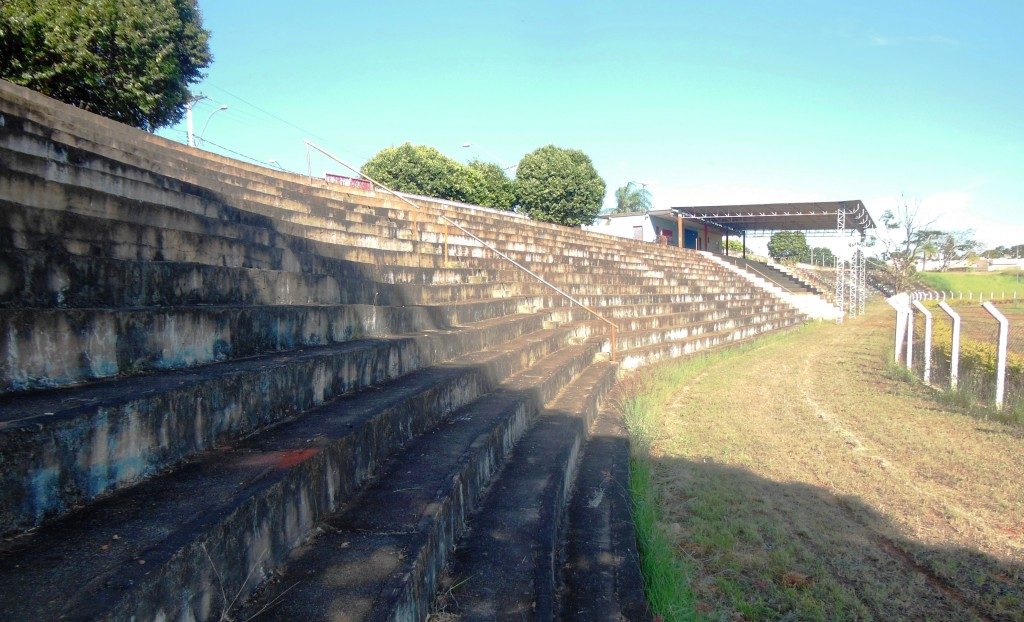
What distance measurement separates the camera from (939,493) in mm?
4082

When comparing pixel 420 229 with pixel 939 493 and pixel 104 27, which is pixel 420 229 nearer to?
pixel 104 27

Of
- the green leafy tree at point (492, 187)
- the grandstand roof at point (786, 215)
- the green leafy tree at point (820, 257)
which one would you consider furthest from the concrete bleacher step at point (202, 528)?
the green leafy tree at point (820, 257)

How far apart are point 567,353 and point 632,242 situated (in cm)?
1347

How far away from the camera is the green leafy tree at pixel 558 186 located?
27031mm

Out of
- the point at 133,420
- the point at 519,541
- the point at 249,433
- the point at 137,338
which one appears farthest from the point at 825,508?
the point at 137,338

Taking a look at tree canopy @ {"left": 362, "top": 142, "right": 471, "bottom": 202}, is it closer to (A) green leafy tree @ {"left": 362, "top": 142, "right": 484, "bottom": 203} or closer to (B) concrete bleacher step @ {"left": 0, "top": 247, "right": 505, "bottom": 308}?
(A) green leafy tree @ {"left": 362, "top": 142, "right": 484, "bottom": 203}

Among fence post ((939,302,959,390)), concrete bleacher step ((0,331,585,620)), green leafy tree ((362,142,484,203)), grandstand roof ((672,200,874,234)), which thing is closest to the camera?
concrete bleacher step ((0,331,585,620))

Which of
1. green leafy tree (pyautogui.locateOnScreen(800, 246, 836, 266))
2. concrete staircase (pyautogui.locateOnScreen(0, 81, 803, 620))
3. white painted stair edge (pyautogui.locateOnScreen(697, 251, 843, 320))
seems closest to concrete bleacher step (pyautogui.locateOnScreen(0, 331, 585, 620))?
concrete staircase (pyautogui.locateOnScreen(0, 81, 803, 620))

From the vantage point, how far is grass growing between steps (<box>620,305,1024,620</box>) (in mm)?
2828

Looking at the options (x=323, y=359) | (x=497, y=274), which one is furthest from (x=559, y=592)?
(x=497, y=274)

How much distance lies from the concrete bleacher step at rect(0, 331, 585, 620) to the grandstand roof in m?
22.1

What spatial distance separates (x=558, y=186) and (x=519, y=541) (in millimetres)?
25288

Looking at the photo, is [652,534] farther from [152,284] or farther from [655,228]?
[655,228]

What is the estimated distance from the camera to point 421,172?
24.4m
